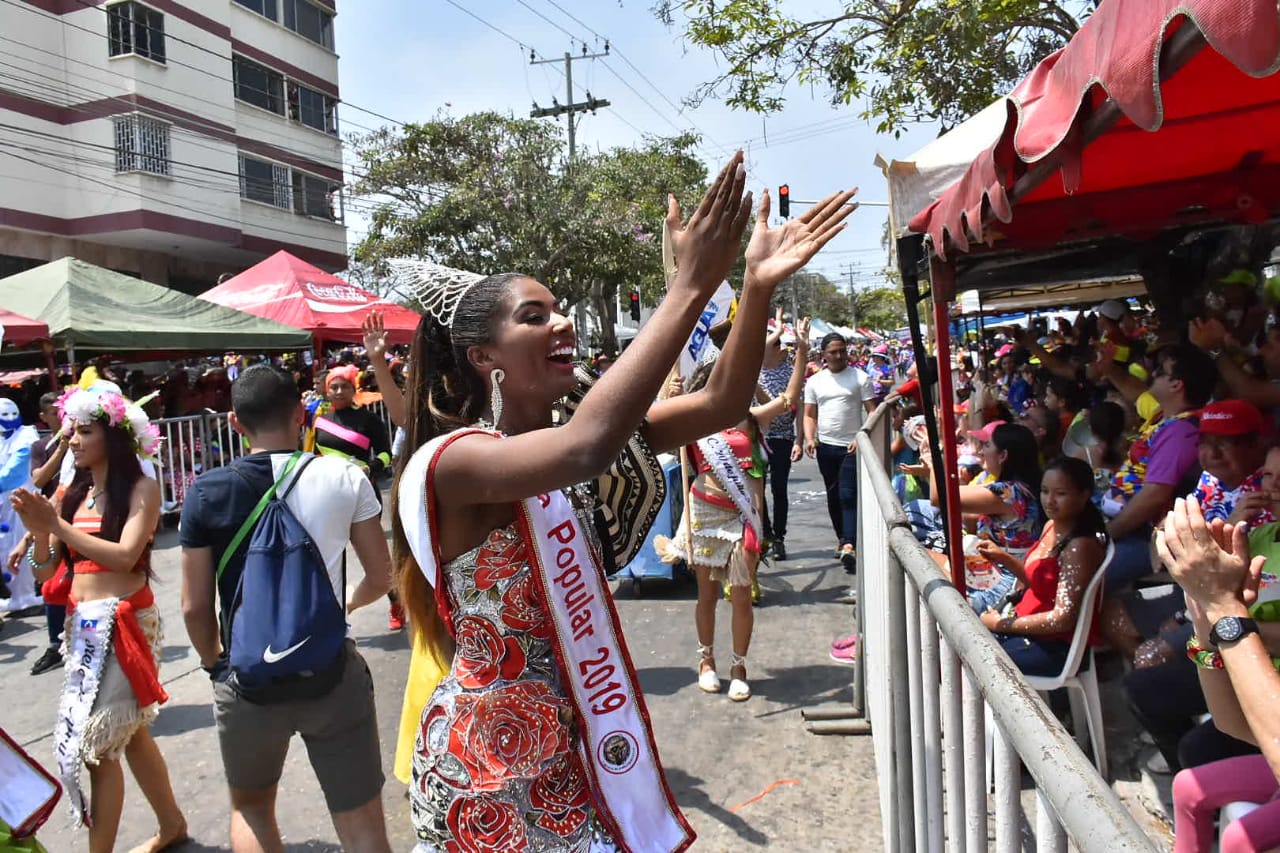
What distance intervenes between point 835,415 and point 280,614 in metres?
5.71

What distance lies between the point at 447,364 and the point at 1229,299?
5502mm

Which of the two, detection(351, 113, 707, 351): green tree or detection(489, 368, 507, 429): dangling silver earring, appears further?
detection(351, 113, 707, 351): green tree

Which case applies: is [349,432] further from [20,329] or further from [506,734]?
[20,329]

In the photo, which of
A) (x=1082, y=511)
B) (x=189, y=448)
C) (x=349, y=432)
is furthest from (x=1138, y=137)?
(x=189, y=448)

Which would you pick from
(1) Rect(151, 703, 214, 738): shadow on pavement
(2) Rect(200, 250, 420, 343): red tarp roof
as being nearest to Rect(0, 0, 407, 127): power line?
(2) Rect(200, 250, 420, 343): red tarp roof

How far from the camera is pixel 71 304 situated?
376 inches

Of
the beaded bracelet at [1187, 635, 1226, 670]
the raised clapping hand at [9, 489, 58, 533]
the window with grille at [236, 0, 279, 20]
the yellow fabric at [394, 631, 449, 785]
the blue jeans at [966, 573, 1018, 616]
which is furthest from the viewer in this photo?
the window with grille at [236, 0, 279, 20]

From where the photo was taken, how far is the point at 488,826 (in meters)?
1.70

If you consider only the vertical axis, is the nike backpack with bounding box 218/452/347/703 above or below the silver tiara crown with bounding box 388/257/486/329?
below

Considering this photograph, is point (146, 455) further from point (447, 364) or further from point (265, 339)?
point (265, 339)

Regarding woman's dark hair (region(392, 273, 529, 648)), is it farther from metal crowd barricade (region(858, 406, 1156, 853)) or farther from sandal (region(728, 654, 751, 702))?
sandal (region(728, 654, 751, 702))

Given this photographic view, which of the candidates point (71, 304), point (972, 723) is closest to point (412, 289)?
point (972, 723)

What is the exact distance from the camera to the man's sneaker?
225 inches

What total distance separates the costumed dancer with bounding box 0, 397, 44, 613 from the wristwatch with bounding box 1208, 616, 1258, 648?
25.5 ft
